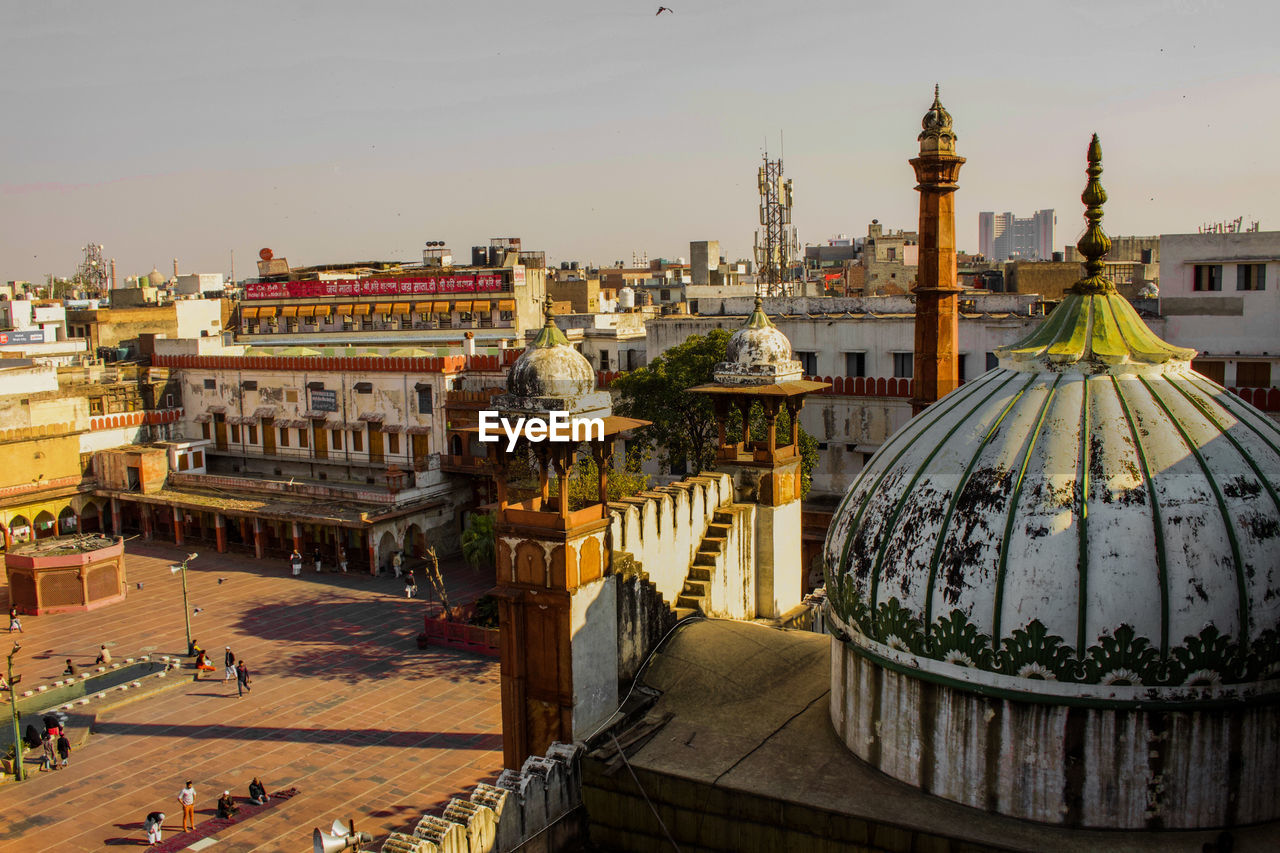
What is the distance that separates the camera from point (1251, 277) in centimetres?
3481

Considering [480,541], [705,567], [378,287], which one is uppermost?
[378,287]

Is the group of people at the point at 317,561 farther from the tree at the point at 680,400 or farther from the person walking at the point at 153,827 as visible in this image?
the person walking at the point at 153,827

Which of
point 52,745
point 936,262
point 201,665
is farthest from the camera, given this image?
point 201,665

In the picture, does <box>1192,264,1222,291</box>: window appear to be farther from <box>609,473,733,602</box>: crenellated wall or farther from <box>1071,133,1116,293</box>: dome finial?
<box>1071,133,1116,293</box>: dome finial

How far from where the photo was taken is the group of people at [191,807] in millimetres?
19891

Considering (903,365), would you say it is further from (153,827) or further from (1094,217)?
(153,827)

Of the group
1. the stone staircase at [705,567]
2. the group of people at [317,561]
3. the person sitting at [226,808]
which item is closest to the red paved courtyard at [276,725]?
the person sitting at [226,808]

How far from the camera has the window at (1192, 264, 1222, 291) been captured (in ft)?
117

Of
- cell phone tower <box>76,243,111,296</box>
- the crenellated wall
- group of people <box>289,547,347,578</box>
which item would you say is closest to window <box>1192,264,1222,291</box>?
the crenellated wall

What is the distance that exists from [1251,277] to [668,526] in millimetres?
26920

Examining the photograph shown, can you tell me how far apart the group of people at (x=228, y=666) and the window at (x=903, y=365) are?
2381 centimetres

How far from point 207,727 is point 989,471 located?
68.6 feet

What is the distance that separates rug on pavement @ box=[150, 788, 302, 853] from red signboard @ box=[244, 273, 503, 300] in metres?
36.4

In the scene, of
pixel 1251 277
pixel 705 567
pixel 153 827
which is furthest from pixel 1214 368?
pixel 153 827
